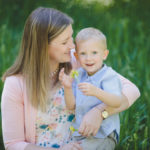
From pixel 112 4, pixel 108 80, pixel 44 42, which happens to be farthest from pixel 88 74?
pixel 112 4

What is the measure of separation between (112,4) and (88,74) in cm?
356

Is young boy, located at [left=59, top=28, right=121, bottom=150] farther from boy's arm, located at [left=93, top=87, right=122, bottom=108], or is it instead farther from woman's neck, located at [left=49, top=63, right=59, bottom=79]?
woman's neck, located at [left=49, top=63, right=59, bottom=79]

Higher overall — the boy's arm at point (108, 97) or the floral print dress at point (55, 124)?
the boy's arm at point (108, 97)

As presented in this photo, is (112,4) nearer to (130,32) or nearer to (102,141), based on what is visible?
(130,32)

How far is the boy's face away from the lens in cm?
203

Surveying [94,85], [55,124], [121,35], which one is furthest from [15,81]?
[121,35]

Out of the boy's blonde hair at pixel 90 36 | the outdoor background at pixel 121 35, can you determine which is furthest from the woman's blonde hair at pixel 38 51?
the outdoor background at pixel 121 35

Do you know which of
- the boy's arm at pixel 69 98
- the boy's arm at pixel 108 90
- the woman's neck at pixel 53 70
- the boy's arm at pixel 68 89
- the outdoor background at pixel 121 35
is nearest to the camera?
the boy's arm at pixel 108 90

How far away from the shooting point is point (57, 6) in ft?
16.9

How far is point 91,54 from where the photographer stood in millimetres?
2045

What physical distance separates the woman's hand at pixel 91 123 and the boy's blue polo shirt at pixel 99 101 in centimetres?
9

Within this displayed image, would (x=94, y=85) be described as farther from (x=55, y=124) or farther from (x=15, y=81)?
(x=15, y=81)

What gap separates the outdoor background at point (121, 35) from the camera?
2812 mm

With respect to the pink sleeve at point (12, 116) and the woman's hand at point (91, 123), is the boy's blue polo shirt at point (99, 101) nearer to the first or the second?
the woman's hand at point (91, 123)
